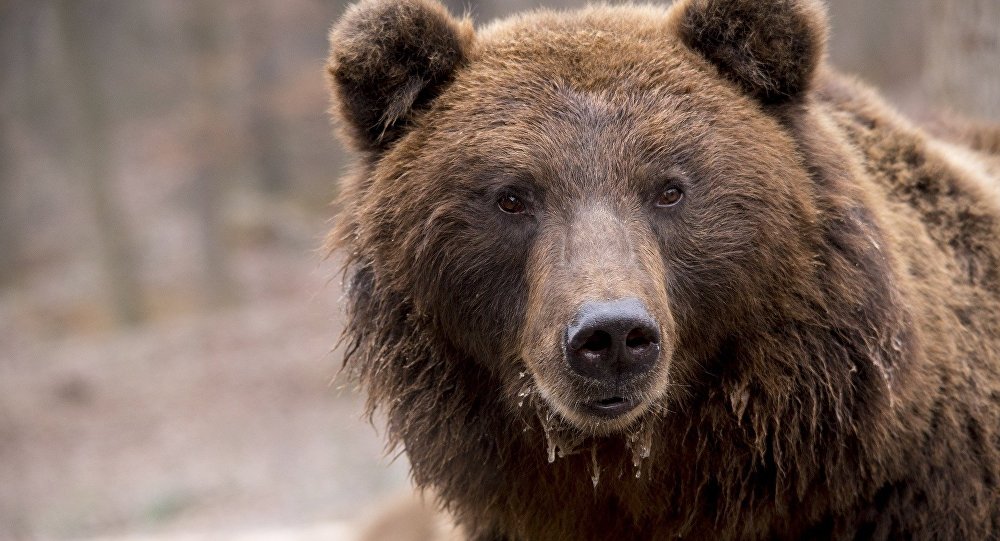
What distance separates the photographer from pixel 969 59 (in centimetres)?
646

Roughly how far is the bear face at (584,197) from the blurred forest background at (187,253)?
0.74 metres

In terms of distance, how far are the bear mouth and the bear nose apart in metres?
0.13

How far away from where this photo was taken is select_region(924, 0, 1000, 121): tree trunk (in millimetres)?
6359

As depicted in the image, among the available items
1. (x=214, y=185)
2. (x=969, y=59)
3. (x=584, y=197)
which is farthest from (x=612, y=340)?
(x=214, y=185)

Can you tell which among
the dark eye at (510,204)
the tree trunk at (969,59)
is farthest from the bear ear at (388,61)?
the tree trunk at (969,59)

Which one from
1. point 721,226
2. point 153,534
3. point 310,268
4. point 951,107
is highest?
point 721,226

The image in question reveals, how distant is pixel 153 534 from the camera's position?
37.8 feet

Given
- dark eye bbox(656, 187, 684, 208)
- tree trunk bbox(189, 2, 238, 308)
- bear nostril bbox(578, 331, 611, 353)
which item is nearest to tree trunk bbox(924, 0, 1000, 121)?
dark eye bbox(656, 187, 684, 208)

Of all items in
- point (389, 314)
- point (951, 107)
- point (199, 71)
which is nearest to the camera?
point (389, 314)

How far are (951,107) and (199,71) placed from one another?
16368 millimetres

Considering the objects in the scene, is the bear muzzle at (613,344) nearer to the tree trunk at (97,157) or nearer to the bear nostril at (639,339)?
the bear nostril at (639,339)

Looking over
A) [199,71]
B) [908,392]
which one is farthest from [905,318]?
[199,71]

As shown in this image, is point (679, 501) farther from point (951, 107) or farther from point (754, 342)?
point (951, 107)

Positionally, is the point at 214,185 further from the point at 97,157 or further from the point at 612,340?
the point at 612,340
